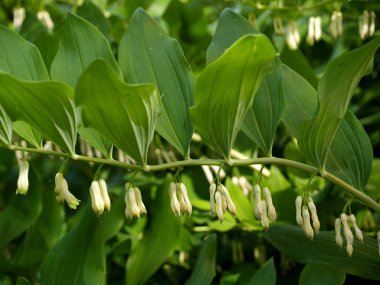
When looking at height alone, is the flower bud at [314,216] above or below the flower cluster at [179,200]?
below

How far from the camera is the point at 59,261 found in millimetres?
1436

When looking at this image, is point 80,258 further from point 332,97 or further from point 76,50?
point 332,97

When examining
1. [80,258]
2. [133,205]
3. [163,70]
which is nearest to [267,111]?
[163,70]

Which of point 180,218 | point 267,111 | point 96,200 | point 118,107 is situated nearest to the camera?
point 118,107

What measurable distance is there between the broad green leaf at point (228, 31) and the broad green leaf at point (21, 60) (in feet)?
1.14

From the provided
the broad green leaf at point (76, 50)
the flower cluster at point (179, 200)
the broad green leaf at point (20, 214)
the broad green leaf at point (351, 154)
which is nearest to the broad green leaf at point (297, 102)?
the broad green leaf at point (351, 154)

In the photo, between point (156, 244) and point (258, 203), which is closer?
point (258, 203)

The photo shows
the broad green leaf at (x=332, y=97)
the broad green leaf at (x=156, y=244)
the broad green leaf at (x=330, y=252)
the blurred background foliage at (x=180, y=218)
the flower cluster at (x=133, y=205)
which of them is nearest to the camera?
the broad green leaf at (x=332, y=97)

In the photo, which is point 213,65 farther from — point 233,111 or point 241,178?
point 241,178

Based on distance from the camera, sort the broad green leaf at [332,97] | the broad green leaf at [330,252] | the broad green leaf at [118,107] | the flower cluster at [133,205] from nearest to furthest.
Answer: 1. the broad green leaf at [118,107]
2. the broad green leaf at [332,97]
3. the flower cluster at [133,205]
4. the broad green leaf at [330,252]

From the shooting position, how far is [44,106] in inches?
40.4

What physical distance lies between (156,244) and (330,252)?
51 centimetres

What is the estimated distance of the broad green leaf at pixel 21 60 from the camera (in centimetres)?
119

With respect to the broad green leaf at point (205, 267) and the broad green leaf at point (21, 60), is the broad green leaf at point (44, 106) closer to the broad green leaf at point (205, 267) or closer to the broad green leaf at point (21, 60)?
the broad green leaf at point (21, 60)
